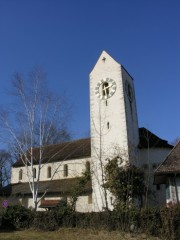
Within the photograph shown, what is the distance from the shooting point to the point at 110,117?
34312 millimetres

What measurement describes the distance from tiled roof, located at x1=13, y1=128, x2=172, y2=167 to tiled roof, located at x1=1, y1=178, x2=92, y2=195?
3.08m

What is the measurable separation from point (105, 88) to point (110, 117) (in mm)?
3912

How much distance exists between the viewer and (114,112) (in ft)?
112

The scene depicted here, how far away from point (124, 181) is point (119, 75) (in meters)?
14.1

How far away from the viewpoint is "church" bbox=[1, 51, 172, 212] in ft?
105

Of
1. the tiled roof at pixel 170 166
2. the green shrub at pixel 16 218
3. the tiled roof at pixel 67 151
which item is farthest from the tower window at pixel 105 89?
the green shrub at pixel 16 218

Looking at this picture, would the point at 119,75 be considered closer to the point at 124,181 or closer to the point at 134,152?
the point at 134,152

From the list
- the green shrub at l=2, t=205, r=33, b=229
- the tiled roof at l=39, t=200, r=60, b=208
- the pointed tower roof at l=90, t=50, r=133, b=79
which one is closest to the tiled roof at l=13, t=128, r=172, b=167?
the tiled roof at l=39, t=200, r=60, b=208

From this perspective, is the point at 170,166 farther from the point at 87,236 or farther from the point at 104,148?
the point at 104,148

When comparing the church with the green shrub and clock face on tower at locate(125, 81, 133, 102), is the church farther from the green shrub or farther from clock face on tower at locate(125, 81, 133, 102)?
the green shrub

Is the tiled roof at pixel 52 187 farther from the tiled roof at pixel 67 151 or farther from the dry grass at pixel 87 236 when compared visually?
the dry grass at pixel 87 236

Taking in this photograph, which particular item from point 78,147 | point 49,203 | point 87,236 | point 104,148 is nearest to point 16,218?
point 87,236

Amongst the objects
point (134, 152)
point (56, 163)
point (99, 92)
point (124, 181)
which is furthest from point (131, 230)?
point (56, 163)

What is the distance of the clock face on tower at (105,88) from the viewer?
1395 inches
